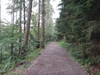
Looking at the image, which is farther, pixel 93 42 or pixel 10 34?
pixel 10 34

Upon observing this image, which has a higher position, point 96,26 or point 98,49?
point 96,26

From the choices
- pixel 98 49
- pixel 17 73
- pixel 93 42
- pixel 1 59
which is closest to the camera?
pixel 17 73

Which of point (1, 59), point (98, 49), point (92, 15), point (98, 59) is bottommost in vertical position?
point (1, 59)

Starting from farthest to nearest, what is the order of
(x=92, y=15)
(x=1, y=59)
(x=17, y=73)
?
(x=1, y=59) < (x=92, y=15) < (x=17, y=73)

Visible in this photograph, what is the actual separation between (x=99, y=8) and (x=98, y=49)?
1895 millimetres

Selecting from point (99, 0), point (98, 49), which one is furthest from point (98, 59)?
point (99, 0)

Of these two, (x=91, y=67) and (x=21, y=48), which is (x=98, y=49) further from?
(x=21, y=48)

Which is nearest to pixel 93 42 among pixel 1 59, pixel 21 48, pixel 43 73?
pixel 43 73

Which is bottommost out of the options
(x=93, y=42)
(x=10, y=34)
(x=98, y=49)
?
(x=98, y=49)

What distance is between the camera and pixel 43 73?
3631mm

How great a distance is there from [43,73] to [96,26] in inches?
118

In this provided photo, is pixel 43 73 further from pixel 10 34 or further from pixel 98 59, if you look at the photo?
pixel 10 34

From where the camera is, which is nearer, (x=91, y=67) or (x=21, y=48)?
(x=91, y=67)

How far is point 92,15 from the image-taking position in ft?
14.4
